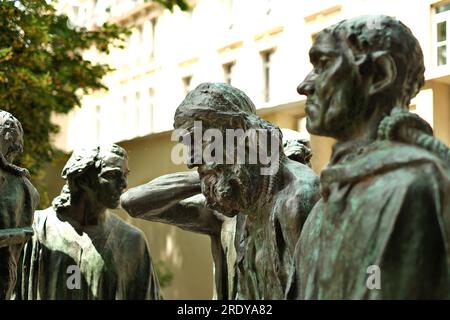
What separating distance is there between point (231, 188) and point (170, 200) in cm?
165

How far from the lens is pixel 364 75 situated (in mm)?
5012

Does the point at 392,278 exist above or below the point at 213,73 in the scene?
below

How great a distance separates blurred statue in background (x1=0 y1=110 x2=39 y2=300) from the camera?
9.27 meters

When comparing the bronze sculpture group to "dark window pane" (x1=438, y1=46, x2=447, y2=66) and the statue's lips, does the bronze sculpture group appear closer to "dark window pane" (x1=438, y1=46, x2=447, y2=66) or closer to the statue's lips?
the statue's lips

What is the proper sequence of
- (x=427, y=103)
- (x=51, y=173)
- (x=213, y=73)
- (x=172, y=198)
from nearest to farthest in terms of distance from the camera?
(x=172, y=198) < (x=427, y=103) < (x=51, y=173) < (x=213, y=73)

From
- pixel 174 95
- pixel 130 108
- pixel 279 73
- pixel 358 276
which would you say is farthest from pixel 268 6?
pixel 358 276

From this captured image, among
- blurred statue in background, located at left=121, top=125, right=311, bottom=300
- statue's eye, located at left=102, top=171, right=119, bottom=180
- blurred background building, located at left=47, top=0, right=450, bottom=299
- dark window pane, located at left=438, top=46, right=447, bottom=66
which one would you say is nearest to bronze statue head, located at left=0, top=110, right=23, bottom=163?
statue's eye, located at left=102, top=171, right=119, bottom=180

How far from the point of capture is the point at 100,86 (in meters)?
Result: 21.1

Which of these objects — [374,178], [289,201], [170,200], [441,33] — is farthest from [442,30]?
[374,178]

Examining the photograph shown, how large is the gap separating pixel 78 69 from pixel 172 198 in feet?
42.7

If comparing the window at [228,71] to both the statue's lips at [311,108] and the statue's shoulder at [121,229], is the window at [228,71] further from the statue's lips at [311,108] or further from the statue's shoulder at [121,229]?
the statue's lips at [311,108]

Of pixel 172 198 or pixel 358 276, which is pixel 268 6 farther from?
pixel 358 276

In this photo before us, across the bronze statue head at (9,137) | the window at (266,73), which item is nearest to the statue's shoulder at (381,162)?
the bronze statue head at (9,137)

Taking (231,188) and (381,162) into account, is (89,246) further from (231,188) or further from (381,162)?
(381,162)
